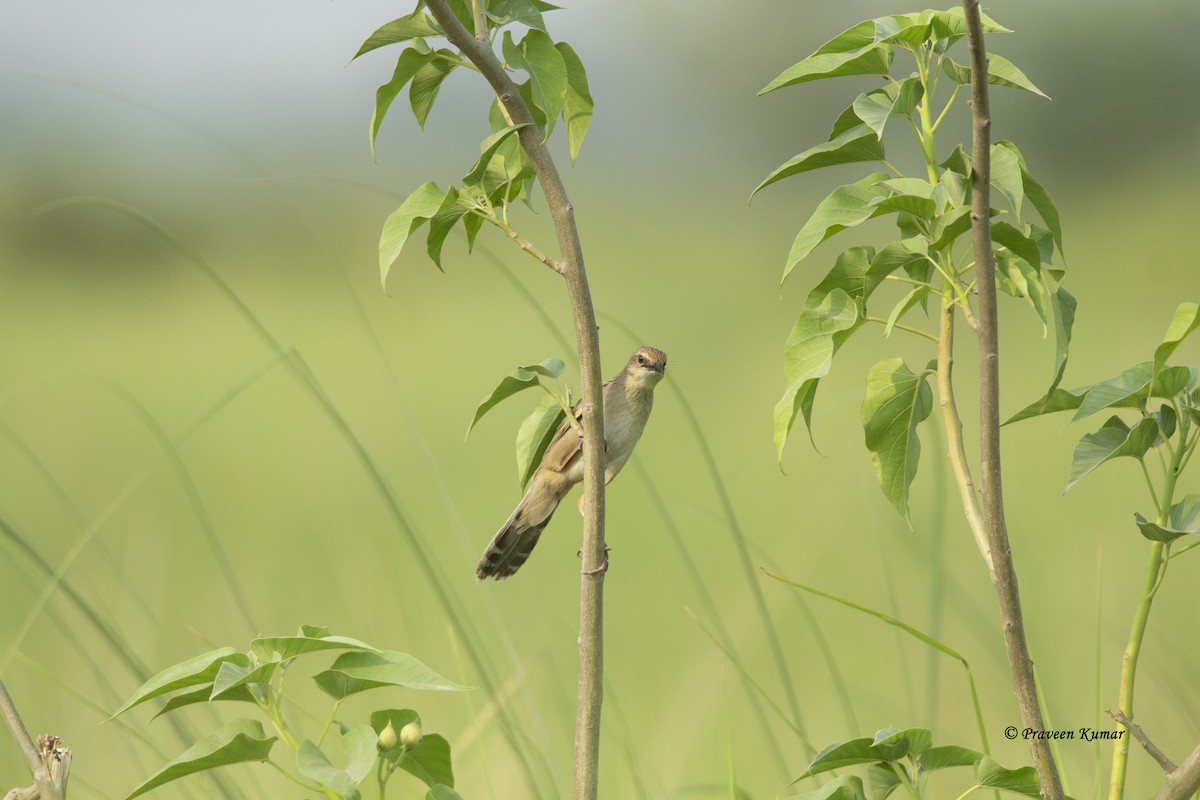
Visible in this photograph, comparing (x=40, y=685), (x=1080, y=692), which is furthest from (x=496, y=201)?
(x=1080, y=692)

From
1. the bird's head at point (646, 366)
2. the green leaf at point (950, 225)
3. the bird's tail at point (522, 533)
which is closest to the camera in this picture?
the green leaf at point (950, 225)

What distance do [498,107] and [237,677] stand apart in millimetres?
Answer: 616

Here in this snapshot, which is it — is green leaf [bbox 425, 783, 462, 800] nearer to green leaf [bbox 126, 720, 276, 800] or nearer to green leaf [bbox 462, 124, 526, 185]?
green leaf [bbox 126, 720, 276, 800]

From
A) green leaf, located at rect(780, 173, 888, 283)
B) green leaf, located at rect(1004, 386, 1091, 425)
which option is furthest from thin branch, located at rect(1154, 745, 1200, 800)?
green leaf, located at rect(780, 173, 888, 283)

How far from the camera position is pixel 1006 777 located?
0.92 meters

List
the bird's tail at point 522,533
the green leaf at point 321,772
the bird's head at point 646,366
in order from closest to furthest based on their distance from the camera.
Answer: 1. the green leaf at point 321,772
2. the bird's tail at point 522,533
3. the bird's head at point 646,366

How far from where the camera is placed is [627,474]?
591 centimetres

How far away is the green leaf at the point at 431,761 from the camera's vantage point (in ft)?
3.12

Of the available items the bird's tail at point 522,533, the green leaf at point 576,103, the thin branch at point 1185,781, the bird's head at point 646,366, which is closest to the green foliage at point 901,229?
the green leaf at point 576,103

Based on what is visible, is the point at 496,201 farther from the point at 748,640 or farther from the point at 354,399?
the point at 354,399

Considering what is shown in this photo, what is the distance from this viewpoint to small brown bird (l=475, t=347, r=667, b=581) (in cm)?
221

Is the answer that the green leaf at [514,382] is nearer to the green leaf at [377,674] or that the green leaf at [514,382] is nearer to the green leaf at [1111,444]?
the green leaf at [377,674]

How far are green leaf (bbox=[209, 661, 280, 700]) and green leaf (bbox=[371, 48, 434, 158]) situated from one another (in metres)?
0.52

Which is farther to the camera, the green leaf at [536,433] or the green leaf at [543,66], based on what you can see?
the green leaf at [536,433]
